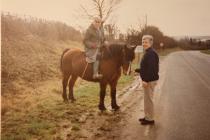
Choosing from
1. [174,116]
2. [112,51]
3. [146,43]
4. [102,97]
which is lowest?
[174,116]

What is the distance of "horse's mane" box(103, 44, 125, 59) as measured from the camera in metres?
8.48

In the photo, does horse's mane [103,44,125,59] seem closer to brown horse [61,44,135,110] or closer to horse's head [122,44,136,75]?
brown horse [61,44,135,110]

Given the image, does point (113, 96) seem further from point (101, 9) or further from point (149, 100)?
point (101, 9)

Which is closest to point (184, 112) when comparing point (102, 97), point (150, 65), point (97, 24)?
point (150, 65)

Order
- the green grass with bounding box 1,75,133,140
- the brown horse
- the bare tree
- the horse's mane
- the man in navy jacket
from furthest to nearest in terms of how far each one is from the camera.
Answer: the bare tree < the horse's mane < the brown horse < the man in navy jacket < the green grass with bounding box 1,75,133,140

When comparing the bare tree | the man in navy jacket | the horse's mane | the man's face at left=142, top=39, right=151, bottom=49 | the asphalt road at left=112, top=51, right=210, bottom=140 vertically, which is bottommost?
the asphalt road at left=112, top=51, right=210, bottom=140

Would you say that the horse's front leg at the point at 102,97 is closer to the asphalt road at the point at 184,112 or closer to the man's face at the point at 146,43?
the asphalt road at the point at 184,112

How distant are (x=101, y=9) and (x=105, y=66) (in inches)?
61.9

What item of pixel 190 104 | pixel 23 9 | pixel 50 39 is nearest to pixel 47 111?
pixel 23 9

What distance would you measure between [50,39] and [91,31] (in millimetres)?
3214

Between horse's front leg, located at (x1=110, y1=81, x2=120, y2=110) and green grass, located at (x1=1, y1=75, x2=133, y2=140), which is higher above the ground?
horse's front leg, located at (x1=110, y1=81, x2=120, y2=110)

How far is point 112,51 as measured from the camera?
8609 millimetres

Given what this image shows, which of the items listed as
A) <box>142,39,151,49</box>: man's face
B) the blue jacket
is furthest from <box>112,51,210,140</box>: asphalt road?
<box>142,39,151,49</box>: man's face

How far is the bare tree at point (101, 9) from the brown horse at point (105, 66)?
1.03 m
